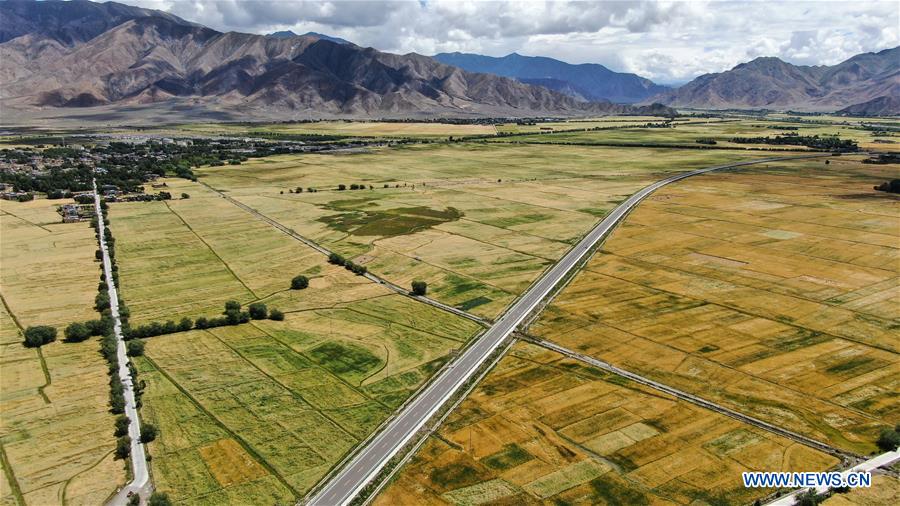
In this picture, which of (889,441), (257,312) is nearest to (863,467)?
(889,441)

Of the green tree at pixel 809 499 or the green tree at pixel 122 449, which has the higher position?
the green tree at pixel 809 499

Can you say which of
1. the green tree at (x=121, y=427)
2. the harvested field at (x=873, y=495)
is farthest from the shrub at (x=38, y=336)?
the harvested field at (x=873, y=495)

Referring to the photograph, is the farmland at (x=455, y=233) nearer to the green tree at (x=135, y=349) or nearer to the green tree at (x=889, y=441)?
the green tree at (x=135, y=349)

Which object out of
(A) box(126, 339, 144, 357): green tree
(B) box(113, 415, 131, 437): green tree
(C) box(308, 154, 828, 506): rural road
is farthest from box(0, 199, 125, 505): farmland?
(C) box(308, 154, 828, 506): rural road

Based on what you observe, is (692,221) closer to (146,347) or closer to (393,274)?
(393,274)

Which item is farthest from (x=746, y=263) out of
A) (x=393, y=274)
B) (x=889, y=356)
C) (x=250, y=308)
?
(x=250, y=308)

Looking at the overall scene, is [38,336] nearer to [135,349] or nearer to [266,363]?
[135,349]
